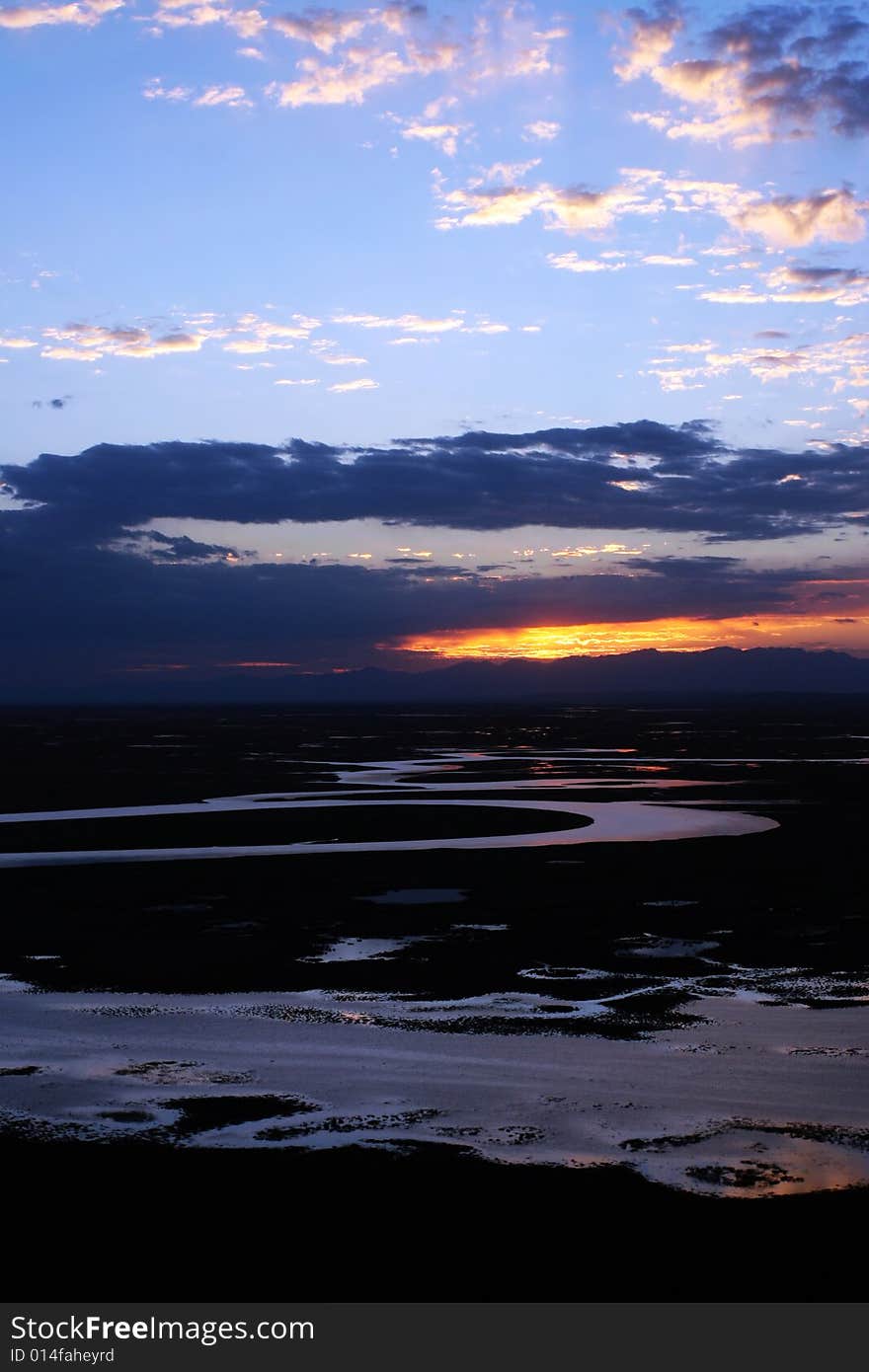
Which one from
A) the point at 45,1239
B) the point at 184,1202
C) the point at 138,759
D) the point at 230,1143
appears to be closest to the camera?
A: the point at 45,1239

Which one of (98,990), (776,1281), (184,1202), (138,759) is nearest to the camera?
(776,1281)

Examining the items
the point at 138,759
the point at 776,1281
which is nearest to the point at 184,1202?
the point at 776,1281

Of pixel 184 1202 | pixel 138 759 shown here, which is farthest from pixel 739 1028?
pixel 138 759

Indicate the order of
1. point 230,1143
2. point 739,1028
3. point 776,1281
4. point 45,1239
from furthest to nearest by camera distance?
point 739,1028
point 230,1143
point 45,1239
point 776,1281
